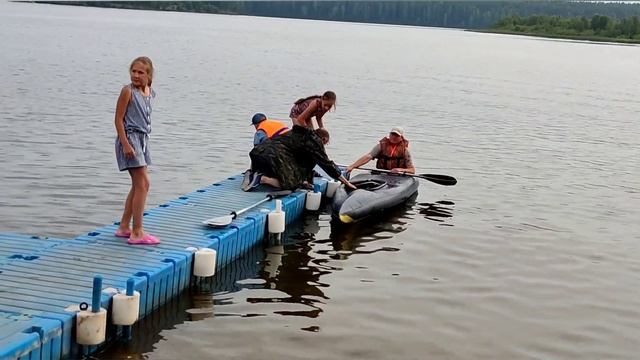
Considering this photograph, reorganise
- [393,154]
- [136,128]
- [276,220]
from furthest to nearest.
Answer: [393,154]
[276,220]
[136,128]

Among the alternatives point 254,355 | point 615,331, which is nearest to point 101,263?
point 254,355

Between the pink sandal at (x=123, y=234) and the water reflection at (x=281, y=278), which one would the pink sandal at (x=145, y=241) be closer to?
the pink sandal at (x=123, y=234)

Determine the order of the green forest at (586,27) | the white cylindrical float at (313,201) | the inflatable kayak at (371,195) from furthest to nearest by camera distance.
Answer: the green forest at (586,27) < the white cylindrical float at (313,201) < the inflatable kayak at (371,195)

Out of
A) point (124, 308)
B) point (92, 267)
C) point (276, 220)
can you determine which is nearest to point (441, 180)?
point (276, 220)

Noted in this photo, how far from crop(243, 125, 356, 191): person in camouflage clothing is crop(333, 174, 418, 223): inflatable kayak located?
0.41m

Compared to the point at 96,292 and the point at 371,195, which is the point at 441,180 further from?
the point at 96,292

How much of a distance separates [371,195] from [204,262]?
15.8 feet

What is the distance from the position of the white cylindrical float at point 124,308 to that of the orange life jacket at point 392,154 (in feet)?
26.1

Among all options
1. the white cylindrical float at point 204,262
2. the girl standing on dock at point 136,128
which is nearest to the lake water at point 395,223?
the white cylindrical float at point 204,262

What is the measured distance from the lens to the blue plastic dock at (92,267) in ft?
20.4

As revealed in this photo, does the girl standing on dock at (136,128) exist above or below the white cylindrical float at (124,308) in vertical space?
above

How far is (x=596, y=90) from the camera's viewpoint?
4203 cm

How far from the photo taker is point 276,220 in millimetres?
10648

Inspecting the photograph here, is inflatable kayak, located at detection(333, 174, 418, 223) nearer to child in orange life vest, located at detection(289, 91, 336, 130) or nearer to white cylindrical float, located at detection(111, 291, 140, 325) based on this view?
child in orange life vest, located at detection(289, 91, 336, 130)
